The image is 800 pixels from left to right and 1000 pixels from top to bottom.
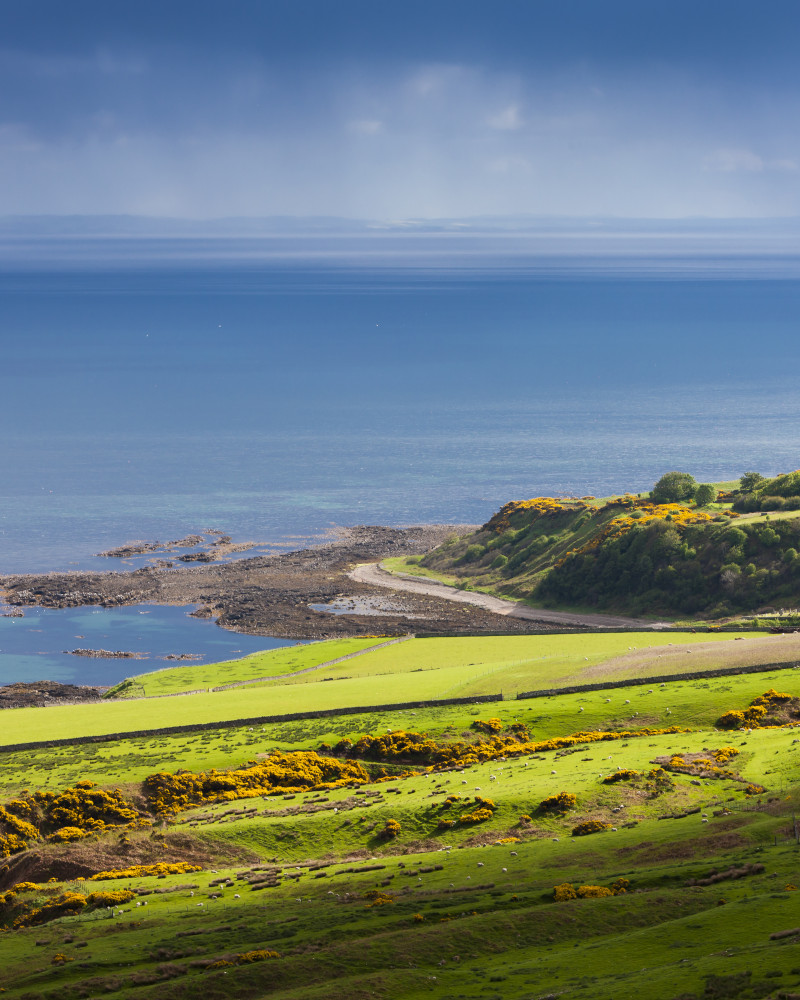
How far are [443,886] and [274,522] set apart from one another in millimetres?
107993

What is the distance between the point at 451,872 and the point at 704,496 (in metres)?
82.3

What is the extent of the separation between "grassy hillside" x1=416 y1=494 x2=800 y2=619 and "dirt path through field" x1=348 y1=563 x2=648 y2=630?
233 centimetres

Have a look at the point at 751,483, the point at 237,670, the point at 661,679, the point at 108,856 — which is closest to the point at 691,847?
the point at 108,856

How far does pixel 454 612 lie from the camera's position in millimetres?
106625

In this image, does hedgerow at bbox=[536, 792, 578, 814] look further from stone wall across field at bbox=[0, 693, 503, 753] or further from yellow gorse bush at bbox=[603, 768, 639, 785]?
stone wall across field at bbox=[0, 693, 503, 753]

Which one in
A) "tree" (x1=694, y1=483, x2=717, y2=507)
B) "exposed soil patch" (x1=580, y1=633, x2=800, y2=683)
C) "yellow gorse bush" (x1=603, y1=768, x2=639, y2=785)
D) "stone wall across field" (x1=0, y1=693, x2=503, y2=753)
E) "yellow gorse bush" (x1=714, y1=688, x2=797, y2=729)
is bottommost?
"stone wall across field" (x1=0, y1=693, x2=503, y2=753)

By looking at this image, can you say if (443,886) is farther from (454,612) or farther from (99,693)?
(454,612)

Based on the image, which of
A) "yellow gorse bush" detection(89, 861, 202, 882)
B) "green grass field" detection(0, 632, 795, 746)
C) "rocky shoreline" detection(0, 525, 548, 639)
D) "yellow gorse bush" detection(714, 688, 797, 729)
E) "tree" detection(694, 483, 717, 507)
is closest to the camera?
"yellow gorse bush" detection(89, 861, 202, 882)

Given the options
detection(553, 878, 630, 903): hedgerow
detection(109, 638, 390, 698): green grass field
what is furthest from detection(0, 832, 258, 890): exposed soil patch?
detection(109, 638, 390, 698): green grass field

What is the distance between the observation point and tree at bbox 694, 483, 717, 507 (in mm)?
115625

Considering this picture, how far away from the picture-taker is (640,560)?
4092 inches

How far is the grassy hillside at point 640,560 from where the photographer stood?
320 feet

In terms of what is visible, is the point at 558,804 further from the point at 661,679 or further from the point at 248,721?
the point at 248,721

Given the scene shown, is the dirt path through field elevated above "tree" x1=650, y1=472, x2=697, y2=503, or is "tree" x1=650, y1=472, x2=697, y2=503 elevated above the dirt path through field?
"tree" x1=650, y1=472, x2=697, y2=503
